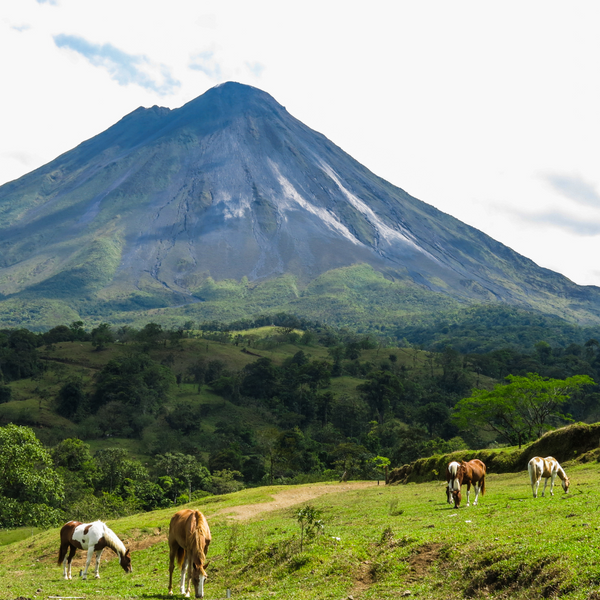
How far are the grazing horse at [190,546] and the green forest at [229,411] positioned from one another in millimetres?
18750

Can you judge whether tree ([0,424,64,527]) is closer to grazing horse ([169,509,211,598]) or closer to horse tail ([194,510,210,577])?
grazing horse ([169,509,211,598])

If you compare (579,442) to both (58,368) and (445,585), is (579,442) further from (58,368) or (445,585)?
(58,368)

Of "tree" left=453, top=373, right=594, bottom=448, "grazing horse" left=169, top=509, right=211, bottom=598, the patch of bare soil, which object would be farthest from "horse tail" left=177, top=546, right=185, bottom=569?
"tree" left=453, top=373, right=594, bottom=448

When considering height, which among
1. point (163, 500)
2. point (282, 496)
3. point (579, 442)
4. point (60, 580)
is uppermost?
point (579, 442)

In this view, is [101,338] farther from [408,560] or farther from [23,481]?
[408,560]

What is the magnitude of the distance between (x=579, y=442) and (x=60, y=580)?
2310 centimetres

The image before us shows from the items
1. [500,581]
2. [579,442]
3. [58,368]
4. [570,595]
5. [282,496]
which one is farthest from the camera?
[58,368]

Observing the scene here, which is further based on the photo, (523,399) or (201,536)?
(523,399)

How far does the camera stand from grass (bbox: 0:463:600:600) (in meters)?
9.49

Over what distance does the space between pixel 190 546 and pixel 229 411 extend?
74.8 metres

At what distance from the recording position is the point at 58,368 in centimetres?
9156

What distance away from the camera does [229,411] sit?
279ft

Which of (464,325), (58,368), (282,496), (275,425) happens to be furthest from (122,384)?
(464,325)

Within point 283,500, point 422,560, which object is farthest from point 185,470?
point 422,560
